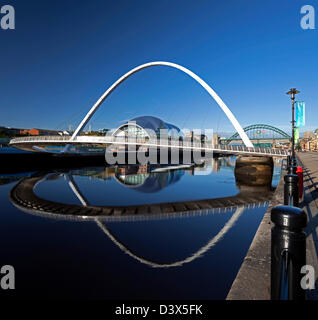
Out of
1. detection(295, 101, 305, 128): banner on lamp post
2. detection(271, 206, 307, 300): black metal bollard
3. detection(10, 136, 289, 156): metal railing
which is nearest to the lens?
detection(271, 206, 307, 300): black metal bollard

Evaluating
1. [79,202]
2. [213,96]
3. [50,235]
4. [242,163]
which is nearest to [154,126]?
[213,96]

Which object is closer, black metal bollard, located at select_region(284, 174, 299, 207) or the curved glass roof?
black metal bollard, located at select_region(284, 174, 299, 207)

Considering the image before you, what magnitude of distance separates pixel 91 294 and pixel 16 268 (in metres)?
2.42

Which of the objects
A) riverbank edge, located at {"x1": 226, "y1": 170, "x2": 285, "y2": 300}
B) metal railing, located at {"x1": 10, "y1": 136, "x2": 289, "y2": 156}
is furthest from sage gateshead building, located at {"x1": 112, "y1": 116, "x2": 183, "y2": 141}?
riverbank edge, located at {"x1": 226, "y1": 170, "x2": 285, "y2": 300}

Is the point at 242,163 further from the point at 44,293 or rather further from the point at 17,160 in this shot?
the point at 17,160

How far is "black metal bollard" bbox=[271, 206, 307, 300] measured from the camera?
153 cm

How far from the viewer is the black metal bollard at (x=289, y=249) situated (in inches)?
60.4

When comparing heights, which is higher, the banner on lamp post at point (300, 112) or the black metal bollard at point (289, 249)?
the banner on lamp post at point (300, 112)

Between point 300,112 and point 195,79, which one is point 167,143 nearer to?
point 195,79

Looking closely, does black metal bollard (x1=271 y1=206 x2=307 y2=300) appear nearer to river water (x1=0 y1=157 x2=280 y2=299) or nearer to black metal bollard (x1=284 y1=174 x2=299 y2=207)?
river water (x1=0 y1=157 x2=280 y2=299)

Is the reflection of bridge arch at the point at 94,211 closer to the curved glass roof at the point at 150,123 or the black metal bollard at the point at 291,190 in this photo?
the black metal bollard at the point at 291,190

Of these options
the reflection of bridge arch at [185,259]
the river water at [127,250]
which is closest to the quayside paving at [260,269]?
the river water at [127,250]

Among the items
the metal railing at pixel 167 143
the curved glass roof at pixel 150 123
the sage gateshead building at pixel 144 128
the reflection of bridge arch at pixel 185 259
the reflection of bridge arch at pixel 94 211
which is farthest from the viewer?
the curved glass roof at pixel 150 123
